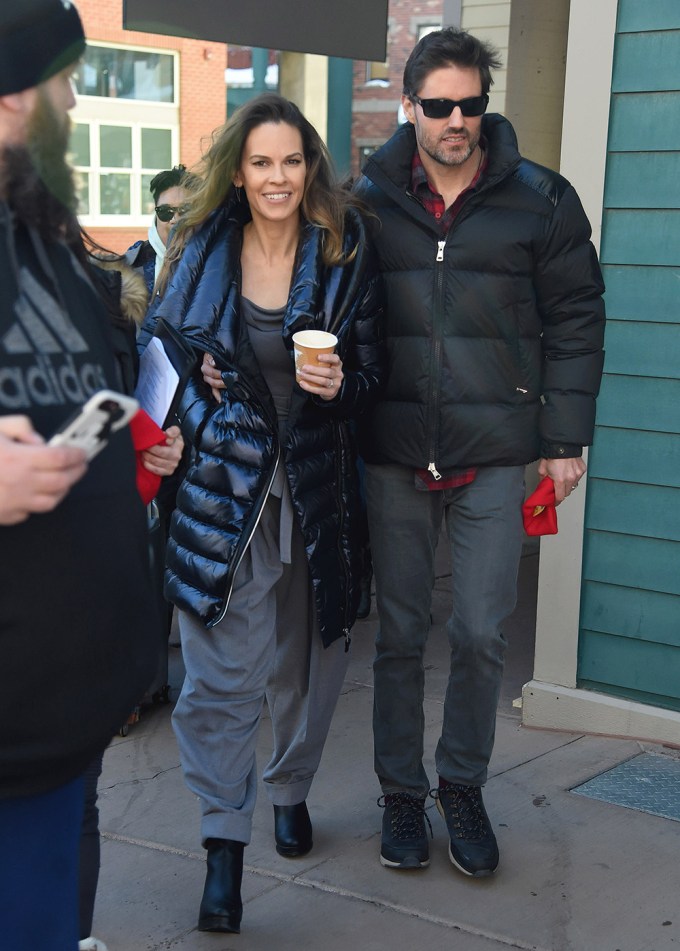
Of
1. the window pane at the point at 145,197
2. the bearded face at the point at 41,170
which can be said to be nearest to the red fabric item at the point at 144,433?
the bearded face at the point at 41,170

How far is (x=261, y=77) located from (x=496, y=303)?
31671mm

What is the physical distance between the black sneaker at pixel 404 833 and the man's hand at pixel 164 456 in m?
1.68

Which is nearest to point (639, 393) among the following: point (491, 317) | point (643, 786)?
point (491, 317)

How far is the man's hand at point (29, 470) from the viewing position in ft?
5.09

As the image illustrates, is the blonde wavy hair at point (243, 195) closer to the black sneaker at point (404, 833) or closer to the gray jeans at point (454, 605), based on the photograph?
the gray jeans at point (454, 605)

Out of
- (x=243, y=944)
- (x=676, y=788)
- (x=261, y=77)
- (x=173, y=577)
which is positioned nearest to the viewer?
(x=243, y=944)

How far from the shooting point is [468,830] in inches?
Answer: 141

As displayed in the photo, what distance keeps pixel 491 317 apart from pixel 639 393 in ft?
3.65

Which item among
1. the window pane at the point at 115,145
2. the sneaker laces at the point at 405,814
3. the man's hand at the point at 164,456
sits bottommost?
the sneaker laces at the point at 405,814

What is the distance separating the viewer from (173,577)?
3.47m

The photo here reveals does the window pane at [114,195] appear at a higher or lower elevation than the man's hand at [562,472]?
higher

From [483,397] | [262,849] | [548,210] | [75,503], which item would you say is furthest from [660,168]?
[75,503]

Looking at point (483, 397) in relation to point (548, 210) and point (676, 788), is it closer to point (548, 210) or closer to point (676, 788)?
point (548, 210)

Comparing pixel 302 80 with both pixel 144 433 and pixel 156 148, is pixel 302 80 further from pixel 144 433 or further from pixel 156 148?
pixel 144 433
